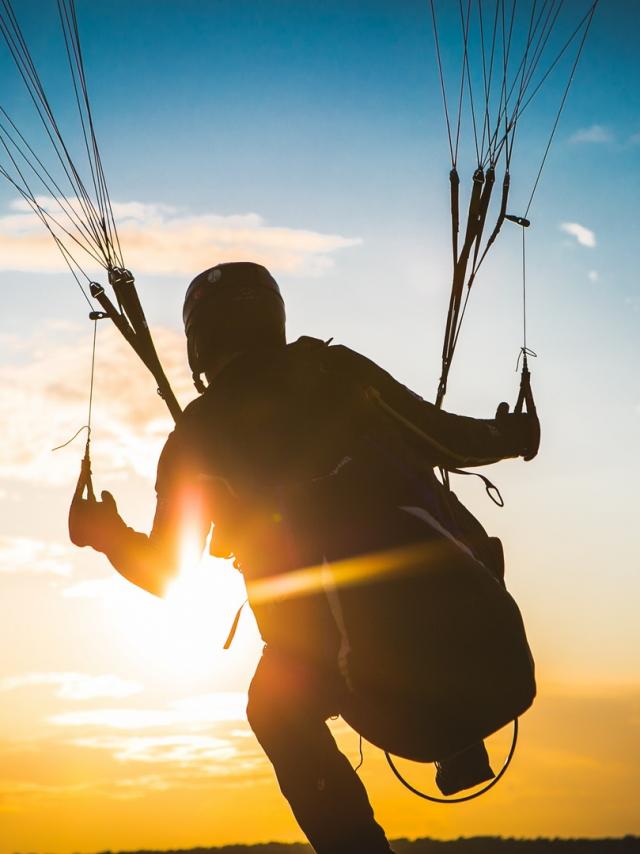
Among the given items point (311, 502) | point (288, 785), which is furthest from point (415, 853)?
point (311, 502)

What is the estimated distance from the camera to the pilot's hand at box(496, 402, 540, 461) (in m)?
4.89

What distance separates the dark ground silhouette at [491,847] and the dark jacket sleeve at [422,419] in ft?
22.3

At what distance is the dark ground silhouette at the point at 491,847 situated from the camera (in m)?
10.6

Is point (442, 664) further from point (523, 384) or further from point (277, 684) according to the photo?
point (523, 384)

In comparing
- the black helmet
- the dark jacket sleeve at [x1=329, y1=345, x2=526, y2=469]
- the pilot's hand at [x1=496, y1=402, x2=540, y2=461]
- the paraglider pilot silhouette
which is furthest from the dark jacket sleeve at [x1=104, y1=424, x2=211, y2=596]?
the pilot's hand at [x1=496, y1=402, x2=540, y2=461]

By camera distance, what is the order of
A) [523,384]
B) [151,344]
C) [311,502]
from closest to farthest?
[311,502], [523,384], [151,344]

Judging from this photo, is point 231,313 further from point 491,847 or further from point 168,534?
point 491,847

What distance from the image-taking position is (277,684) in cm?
416

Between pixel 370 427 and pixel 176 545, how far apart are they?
42.4 inches

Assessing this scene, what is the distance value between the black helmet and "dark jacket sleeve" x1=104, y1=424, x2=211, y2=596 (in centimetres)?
57

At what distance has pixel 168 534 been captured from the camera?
4.50 m

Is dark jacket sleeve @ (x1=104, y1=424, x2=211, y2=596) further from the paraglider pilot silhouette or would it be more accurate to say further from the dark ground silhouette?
the dark ground silhouette

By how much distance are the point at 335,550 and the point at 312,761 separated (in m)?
0.96

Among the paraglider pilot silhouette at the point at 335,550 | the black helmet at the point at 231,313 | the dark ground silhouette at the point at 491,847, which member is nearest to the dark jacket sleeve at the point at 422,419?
the paraglider pilot silhouette at the point at 335,550
